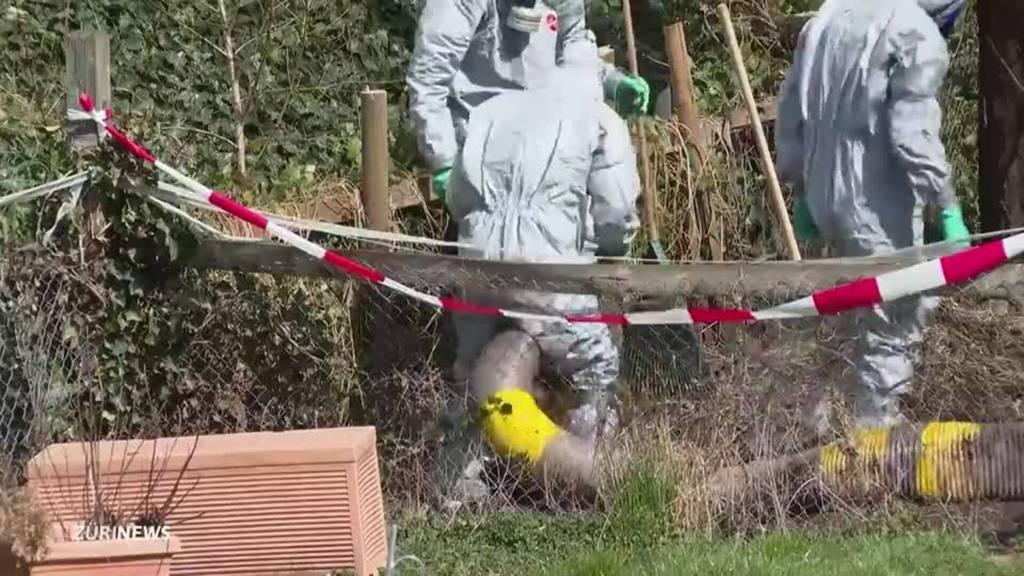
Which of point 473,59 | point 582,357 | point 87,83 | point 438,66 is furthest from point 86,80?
point 582,357

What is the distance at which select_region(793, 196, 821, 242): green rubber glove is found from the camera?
7590 mm

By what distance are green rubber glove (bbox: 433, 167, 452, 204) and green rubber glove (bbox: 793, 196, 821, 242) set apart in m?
1.45

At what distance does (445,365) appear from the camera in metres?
7.11

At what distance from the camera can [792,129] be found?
759cm

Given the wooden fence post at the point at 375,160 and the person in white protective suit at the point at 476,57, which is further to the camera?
the wooden fence post at the point at 375,160

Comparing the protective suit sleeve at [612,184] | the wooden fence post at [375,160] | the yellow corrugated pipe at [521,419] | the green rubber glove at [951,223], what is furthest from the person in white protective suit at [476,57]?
the green rubber glove at [951,223]

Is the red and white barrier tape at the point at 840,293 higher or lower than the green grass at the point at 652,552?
higher

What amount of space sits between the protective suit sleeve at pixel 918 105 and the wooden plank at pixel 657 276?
2.11ft

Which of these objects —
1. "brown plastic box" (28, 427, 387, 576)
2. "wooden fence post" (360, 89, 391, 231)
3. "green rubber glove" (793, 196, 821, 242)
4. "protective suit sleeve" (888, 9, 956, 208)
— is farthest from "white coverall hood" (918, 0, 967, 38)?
"brown plastic box" (28, 427, 387, 576)

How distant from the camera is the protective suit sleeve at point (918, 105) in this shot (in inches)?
274

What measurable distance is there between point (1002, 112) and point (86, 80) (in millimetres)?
4057

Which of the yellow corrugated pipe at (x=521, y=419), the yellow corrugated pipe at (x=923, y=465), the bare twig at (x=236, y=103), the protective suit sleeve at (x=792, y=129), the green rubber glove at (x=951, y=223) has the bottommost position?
the yellow corrugated pipe at (x=923, y=465)

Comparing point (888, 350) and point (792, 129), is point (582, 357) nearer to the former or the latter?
point (888, 350)

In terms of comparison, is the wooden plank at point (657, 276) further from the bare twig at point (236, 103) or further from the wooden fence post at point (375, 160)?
the bare twig at point (236, 103)
